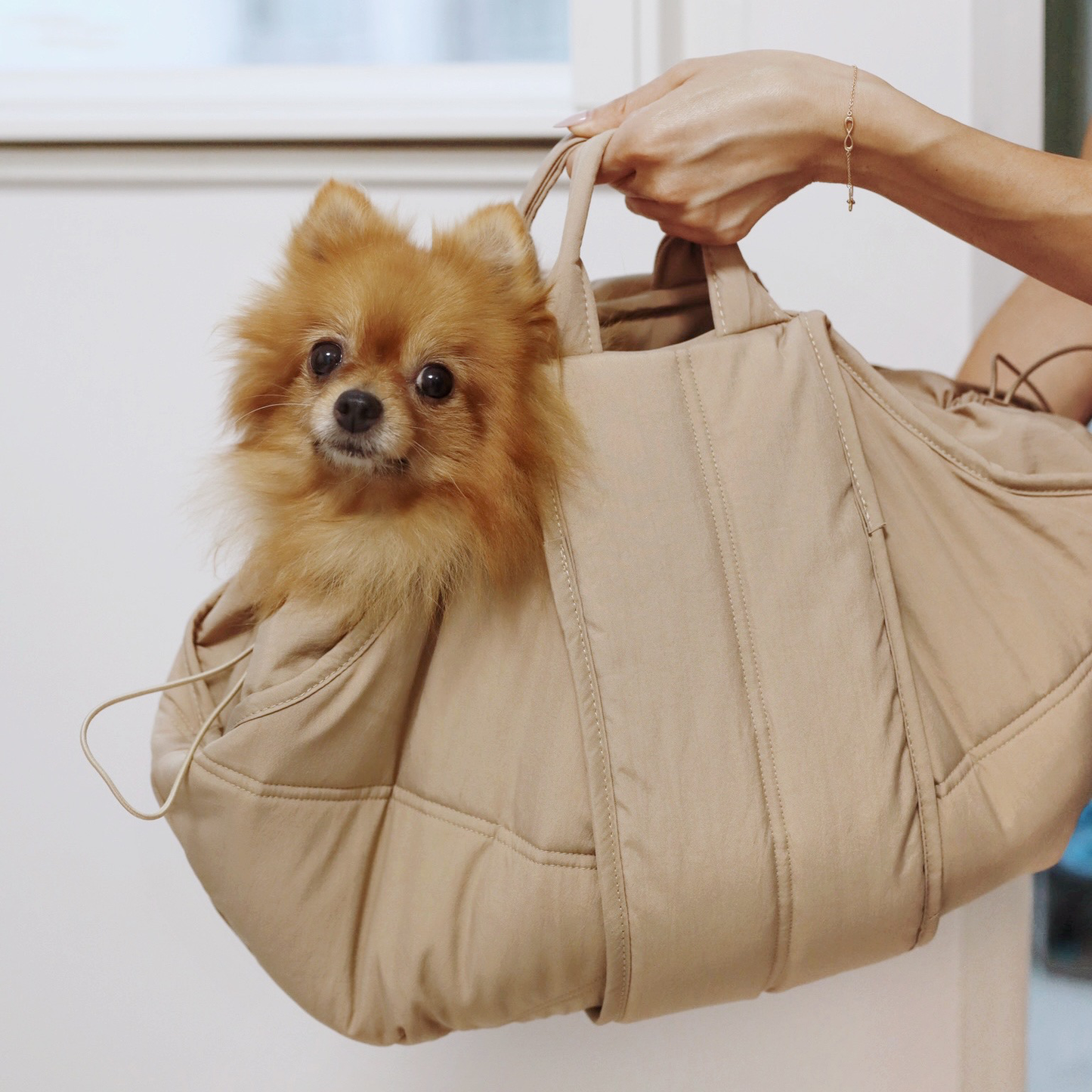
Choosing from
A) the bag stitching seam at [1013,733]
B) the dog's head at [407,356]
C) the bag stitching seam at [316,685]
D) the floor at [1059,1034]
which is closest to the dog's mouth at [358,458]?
the dog's head at [407,356]

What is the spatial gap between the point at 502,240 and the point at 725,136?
17 centimetres

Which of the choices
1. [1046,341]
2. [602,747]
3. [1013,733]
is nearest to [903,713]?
[1013,733]

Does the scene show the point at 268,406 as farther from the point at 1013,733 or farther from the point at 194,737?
the point at 1013,733

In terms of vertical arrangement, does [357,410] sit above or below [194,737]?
above

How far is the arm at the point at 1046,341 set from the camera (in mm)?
848

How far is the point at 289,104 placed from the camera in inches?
38.9

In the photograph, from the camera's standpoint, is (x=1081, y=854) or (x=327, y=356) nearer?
(x=327, y=356)

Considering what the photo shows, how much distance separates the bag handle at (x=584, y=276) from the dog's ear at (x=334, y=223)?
113 millimetres

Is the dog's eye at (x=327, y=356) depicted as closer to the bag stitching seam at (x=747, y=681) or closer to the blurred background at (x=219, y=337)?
the bag stitching seam at (x=747, y=681)

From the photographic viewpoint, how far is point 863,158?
27.3 inches

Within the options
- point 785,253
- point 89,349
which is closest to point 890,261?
point 785,253

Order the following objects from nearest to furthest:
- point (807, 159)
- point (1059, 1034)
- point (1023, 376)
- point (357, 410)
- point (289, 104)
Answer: point (357, 410), point (807, 159), point (1023, 376), point (289, 104), point (1059, 1034)

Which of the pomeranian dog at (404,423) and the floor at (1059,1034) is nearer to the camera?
the pomeranian dog at (404,423)

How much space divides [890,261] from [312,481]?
70cm
